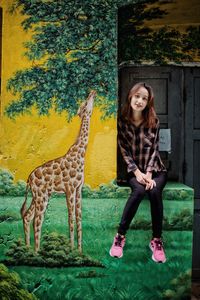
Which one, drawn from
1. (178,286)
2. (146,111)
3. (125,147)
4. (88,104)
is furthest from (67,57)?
(178,286)

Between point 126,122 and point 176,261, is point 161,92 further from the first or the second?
point 176,261

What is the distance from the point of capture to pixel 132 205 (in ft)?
14.4

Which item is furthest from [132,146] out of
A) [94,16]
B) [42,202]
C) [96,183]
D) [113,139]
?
[94,16]

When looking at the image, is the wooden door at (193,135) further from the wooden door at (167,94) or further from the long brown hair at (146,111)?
the long brown hair at (146,111)

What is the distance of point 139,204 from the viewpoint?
4465mm

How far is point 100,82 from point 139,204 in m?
1.35

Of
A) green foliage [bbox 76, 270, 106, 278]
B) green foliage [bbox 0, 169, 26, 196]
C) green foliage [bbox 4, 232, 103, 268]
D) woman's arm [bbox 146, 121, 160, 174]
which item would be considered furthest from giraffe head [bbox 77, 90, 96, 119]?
green foliage [bbox 76, 270, 106, 278]

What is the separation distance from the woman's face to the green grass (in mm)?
996

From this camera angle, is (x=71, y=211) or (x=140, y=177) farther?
(x=71, y=211)

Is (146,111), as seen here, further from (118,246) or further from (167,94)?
(118,246)

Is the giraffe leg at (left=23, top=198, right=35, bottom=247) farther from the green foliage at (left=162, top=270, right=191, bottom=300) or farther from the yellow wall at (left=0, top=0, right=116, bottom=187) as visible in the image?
the green foliage at (left=162, top=270, right=191, bottom=300)

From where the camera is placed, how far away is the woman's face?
14.8ft

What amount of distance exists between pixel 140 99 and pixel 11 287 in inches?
94.7

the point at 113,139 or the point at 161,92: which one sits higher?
the point at 161,92
